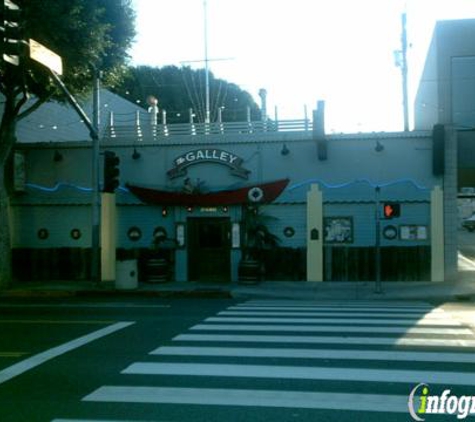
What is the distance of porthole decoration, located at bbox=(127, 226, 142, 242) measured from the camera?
894 inches

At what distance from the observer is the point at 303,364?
Answer: 337 inches

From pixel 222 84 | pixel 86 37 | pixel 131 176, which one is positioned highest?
pixel 222 84

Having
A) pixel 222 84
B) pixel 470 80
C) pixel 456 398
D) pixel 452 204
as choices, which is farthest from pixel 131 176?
pixel 222 84

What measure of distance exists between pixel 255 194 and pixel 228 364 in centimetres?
1317

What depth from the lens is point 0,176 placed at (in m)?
18.7

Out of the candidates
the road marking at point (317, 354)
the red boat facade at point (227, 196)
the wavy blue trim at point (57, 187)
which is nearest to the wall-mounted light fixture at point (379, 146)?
the red boat facade at point (227, 196)

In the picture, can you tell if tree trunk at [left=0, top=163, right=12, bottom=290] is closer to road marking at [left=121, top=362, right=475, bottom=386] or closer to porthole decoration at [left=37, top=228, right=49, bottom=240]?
porthole decoration at [left=37, top=228, right=49, bottom=240]

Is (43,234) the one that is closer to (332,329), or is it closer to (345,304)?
(345,304)

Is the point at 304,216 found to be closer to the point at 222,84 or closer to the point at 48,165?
the point at 48,165

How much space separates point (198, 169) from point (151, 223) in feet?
8.19

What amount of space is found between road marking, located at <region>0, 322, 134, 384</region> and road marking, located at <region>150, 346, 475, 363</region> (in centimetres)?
A: 140

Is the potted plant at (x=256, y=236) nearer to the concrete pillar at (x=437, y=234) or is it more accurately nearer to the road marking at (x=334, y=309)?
the concrete pillar at (x=437, y=234)

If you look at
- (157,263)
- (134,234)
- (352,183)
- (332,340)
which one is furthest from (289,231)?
(332,340)

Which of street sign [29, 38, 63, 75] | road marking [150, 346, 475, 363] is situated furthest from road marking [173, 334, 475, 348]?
street sign [29, 38, 63, 75]
